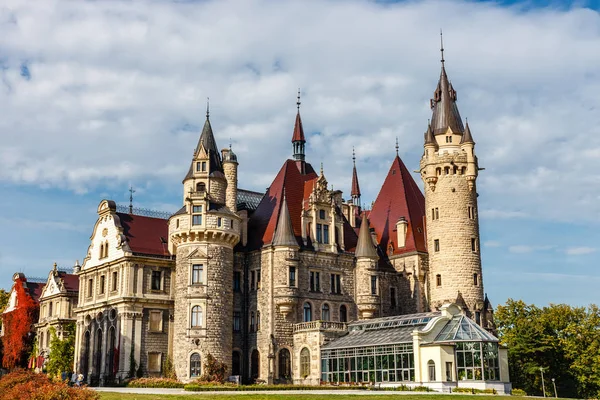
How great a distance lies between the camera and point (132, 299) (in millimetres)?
55500

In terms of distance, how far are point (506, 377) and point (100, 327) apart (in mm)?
31400

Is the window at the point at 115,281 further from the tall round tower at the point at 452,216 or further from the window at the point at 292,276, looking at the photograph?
the tall round tower at the point at 452,216

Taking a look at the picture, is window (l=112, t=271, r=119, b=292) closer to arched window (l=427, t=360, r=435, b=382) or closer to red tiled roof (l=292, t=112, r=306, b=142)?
red tiled roof (l=292, t=112, r=306, b=142)

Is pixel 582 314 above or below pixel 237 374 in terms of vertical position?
above

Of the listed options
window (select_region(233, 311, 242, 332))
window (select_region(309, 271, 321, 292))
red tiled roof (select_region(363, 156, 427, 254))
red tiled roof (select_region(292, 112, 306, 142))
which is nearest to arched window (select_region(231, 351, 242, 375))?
window (select_region(233, 311, 242, 332))

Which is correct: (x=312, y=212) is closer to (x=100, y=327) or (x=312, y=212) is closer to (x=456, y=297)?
(x=456, y=297)

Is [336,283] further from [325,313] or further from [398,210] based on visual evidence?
[398,210]

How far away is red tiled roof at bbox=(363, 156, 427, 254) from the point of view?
62.0 meters

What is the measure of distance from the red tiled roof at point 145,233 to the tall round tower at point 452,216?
21.0 meters

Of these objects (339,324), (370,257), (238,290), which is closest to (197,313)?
(238,290)

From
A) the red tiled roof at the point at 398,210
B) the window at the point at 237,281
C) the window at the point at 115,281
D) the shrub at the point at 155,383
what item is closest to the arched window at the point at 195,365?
the shrub at the point at 155,383

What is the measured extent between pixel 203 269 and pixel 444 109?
2390 centimetres

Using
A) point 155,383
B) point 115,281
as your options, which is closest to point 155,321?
point 115,281

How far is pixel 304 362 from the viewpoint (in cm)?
5397
